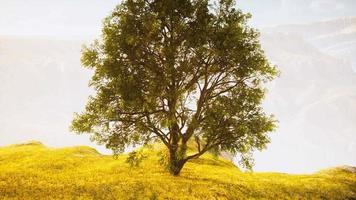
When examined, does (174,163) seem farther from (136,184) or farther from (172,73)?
(172,73)

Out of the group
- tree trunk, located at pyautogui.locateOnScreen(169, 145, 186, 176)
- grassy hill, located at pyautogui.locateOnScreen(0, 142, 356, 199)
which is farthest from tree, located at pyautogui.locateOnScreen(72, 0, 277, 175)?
grassy hill, located at pyautogui.locateOnScreen(0, 142, 356, 199)

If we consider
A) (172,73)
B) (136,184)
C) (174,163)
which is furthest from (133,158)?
(172,73)

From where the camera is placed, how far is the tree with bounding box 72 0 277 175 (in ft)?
117

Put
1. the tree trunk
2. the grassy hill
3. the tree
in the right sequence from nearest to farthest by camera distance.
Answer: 1. the grassy hill
2. the tree
3. the tree trunk

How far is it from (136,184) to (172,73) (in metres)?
11.1

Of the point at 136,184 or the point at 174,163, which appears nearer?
the point at 136,184

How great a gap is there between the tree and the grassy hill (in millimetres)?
3597

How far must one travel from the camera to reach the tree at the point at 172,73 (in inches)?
1403

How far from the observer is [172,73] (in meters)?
36.2

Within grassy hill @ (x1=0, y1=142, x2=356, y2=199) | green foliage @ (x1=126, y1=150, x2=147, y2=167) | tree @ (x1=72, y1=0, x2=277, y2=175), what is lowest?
grassy hill @ (x1=0, y1=142, x2=356, y2=199)

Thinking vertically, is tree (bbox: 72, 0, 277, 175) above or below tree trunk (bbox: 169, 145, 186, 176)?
above

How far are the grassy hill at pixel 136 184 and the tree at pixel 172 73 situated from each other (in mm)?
3597

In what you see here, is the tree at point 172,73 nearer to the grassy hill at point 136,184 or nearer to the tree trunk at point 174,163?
the tree trunk at point 174,163

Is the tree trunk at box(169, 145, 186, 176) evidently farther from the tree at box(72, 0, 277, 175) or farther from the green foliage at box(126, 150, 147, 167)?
the green foliage at box(126, 150, 147, 167)
